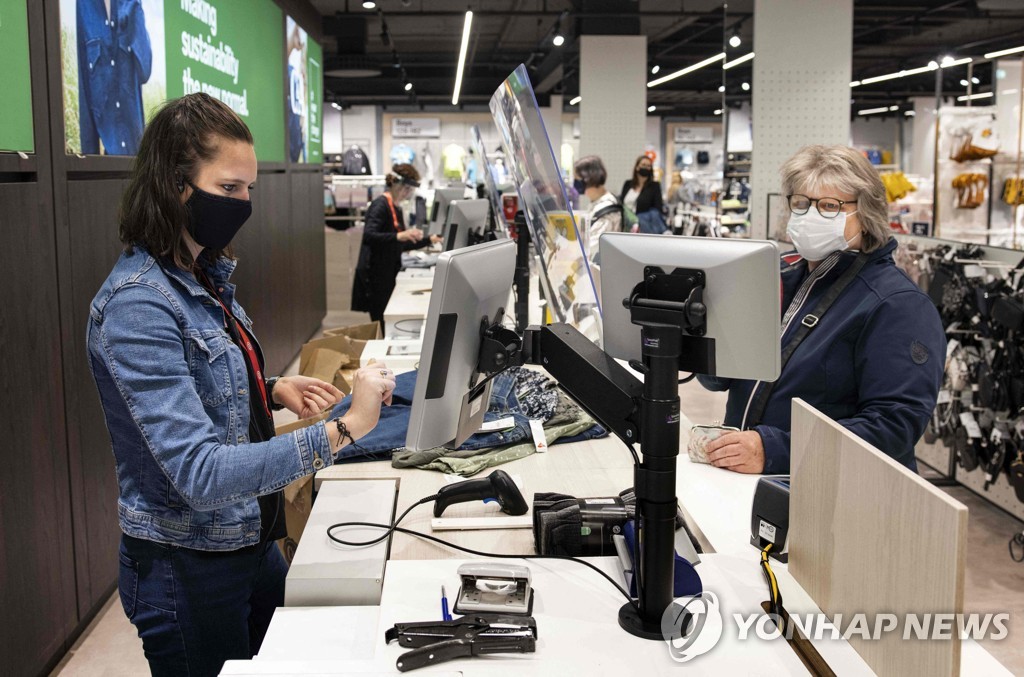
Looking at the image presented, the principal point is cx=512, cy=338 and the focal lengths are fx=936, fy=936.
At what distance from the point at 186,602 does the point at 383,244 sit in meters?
5.70

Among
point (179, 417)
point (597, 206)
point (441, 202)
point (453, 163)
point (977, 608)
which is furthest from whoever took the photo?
→ point (453, 163)

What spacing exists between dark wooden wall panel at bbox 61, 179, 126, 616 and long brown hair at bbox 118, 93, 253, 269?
188 cm

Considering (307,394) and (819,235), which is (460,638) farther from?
(819,235)

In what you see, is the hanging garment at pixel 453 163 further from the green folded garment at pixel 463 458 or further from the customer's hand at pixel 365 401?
the customer's hand at pixel 365 401

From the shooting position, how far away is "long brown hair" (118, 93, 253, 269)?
1.63 meters

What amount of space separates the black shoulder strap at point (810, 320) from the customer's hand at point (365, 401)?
1123 mm

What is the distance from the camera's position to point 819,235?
2426 mm

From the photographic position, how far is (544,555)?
6.35ft

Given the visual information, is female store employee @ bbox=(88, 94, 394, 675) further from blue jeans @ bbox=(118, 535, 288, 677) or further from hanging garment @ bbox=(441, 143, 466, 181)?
hanging garment @ bbox=(441, 143, 466, 181)

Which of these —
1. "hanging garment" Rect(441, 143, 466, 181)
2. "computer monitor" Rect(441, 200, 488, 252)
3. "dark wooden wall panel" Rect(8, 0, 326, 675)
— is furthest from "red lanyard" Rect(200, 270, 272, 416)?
"hanging garment" Rect(441, 143, 466, 181)

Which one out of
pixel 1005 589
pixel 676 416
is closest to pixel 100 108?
pixel 676 416

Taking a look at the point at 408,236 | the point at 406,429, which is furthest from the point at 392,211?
the point at 406,429

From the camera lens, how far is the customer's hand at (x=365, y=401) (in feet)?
5.35

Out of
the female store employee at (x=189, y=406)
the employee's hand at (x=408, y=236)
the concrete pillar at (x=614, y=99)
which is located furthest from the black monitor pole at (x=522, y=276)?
the concrete pillar at (x=614, y=99)
